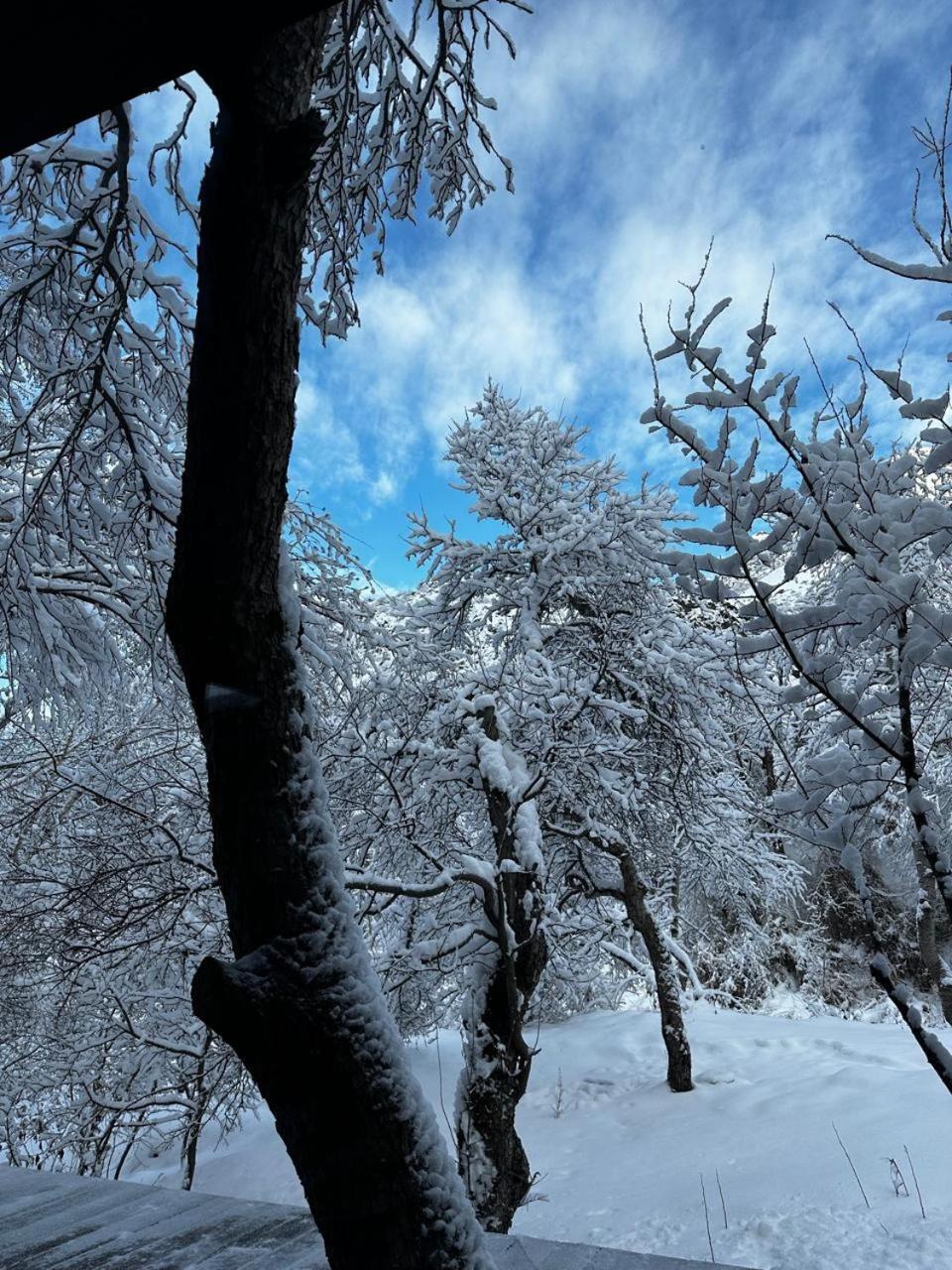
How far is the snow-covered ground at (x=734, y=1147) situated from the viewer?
5.26 m

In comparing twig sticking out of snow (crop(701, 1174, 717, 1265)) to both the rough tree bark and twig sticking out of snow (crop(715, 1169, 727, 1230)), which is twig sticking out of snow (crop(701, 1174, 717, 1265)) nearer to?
twig sticking out of snow (crop(715, 1169, 727, 1230))

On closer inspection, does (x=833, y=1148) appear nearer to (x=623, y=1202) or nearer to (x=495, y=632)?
(x=623, y=1202)

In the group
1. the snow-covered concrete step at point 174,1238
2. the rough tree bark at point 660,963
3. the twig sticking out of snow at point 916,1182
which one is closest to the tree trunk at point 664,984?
the rough tree bark at point 660,963

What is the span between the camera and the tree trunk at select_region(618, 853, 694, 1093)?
372 inches

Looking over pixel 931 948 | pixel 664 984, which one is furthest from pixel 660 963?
pixel 931 948

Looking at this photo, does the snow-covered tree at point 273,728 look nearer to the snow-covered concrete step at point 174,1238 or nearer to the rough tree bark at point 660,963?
the snow-covered concrete step at point 174,1238

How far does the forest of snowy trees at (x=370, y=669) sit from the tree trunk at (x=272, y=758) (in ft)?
0.03

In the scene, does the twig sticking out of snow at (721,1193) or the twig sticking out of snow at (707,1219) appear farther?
the twig sticking out of snow at (721,1193)

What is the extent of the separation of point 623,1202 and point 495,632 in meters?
5.66

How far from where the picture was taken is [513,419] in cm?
1005

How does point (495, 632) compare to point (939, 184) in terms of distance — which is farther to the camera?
point (495, 632)

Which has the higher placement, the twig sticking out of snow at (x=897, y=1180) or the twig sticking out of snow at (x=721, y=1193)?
the twig sticking out of snow at (x=897, y=1180)

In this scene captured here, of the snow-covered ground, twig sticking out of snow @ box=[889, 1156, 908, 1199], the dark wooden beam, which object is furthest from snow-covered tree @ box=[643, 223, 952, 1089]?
twig sticking out of snow @ box=[889, 1156, 908, 1199]

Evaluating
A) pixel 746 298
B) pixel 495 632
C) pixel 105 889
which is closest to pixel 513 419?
pixel 495 632
